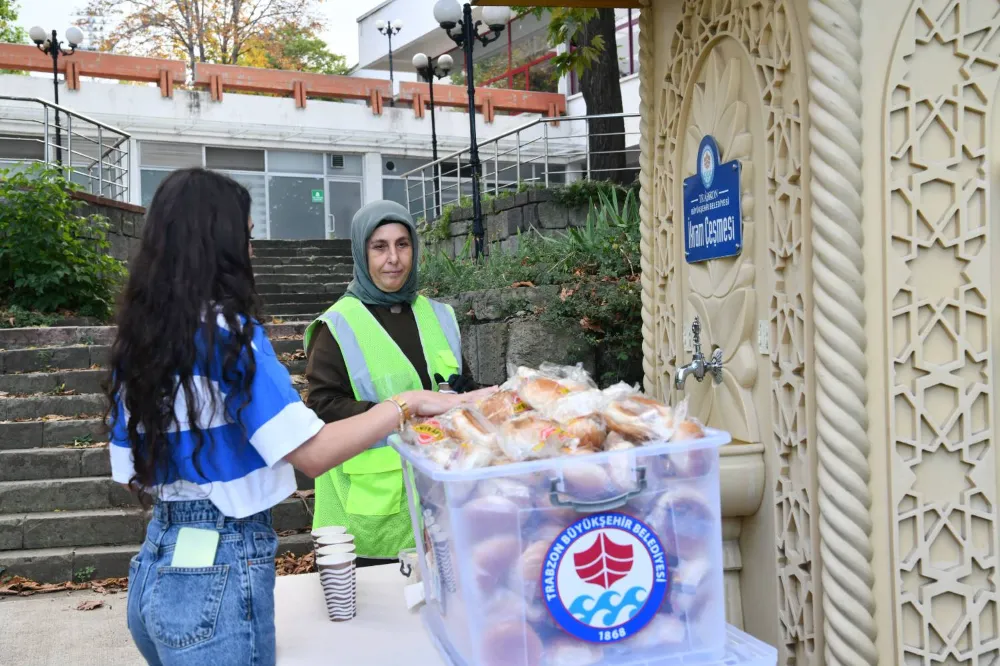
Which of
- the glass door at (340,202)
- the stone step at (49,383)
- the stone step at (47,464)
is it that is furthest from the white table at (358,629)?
the glass door at (340,202)

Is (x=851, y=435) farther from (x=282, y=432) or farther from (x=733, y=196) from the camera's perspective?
(x=282, y=432)

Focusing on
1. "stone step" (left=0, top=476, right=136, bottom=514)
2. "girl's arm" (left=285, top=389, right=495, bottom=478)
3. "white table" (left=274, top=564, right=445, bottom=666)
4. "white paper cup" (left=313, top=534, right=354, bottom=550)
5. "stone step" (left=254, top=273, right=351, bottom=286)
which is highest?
"stone step" (left=254, top=273, right=351, bottom=286)

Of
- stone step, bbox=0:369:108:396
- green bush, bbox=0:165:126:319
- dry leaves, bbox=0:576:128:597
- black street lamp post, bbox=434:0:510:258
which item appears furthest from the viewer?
black street lamp post, bbox=434:0:510:258

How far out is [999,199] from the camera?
256 centimetres

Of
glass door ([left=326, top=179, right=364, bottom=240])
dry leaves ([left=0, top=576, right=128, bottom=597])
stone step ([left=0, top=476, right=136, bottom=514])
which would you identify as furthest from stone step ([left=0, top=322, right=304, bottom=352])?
glass door ([left=326, top=179, right=364, bottom=240])

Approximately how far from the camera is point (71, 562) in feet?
20.6

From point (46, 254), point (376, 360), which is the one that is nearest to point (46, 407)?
point (46, 254)

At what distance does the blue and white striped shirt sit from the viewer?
6.17ft

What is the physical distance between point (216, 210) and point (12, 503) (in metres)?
5.83

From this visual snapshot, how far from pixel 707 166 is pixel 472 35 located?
1031cm

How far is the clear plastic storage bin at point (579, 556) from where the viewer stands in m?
1.53

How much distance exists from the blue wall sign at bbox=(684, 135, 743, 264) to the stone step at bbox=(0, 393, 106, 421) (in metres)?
6.07

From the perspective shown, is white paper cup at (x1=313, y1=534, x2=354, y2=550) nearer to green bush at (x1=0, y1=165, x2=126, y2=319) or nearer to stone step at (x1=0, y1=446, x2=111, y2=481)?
stone step at (x1=0, y1=446, x2=111, y2=481)

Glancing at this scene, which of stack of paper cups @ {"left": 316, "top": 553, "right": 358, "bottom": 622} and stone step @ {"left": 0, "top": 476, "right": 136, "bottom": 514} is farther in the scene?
stone step @ {"left": 0, "top": 476, "right": 136, "bottom": 514}
